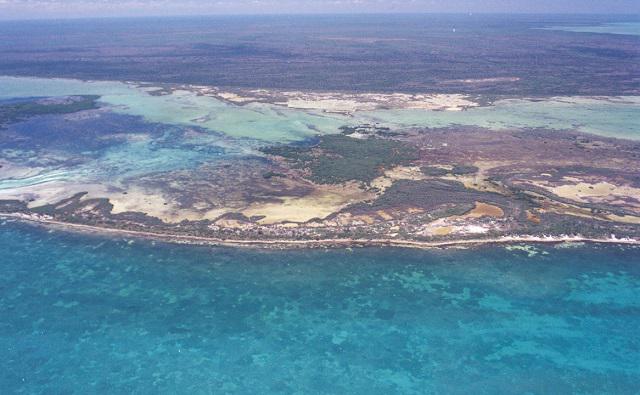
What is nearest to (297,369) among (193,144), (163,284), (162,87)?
(163,284)

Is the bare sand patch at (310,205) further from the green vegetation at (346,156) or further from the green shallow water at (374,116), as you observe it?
the green shallow water at (374,116)

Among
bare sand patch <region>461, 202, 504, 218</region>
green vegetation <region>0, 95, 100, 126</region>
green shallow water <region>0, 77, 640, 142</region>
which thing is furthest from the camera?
green vegetation <region>0, 95, 100, 126</region>

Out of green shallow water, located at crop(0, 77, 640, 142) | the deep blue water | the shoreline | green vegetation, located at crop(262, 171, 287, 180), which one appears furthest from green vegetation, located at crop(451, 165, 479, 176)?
green shallow water, located at crop(0, 77, 640, 142)

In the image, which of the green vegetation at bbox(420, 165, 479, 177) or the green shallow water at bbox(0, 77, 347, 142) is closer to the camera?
the green vegetation at bbox(420, 165, 479, 177)

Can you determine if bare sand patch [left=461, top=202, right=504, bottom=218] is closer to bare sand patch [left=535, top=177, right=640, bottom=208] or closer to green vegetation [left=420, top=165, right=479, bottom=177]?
bare sand patch [left=535, top=177, right=640, bottom=208]

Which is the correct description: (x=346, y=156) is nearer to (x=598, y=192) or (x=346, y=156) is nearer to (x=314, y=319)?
(x=598, y=192)

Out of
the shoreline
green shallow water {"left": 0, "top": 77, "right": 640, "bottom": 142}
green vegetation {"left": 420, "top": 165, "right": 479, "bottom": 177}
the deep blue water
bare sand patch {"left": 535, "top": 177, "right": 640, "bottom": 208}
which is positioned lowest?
the deep blue water

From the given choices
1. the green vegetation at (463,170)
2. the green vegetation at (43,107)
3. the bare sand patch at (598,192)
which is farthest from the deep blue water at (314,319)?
the green vegetation at (43,107)

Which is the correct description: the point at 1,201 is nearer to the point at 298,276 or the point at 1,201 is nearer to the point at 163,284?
the point at 163,284
